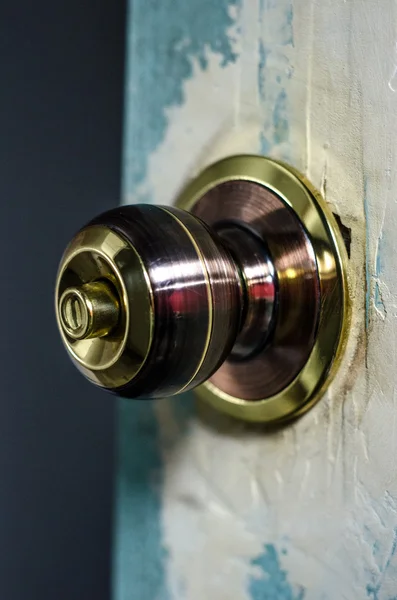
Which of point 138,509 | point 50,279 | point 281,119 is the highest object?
point 281,119

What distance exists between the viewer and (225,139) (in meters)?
0.32

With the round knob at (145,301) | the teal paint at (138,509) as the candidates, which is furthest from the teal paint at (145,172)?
the round knob at (145,301)

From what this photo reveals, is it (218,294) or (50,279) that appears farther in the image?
(50,279)

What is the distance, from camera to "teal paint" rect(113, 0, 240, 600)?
334 mm

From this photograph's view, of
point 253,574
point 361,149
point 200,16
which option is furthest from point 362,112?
point 253,574

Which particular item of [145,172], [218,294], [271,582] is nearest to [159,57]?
[145,172]

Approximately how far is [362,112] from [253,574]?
0.74 feet

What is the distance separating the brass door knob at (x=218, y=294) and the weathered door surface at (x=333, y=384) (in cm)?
1

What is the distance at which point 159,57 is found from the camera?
344mm

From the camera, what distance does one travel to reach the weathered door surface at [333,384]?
0.84ft

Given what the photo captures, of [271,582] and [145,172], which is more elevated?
[145,172]

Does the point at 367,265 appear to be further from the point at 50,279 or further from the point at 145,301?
the point at 50,279

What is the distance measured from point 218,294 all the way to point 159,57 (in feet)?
0.57

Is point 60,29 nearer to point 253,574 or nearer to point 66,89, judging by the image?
point 66,89
